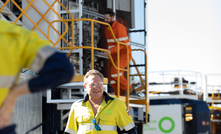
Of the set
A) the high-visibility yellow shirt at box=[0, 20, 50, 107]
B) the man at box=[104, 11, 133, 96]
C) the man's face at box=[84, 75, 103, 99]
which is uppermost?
the man at box=[104, 11, 133, 96]

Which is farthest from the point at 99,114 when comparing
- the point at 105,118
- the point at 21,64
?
the point at 21,64

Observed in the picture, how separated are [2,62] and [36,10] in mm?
6353

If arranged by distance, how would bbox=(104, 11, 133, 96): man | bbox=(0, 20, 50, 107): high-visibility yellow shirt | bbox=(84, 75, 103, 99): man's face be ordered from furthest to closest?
bbox=(104, 11, 133, 96): man, bbox=(84, 75, 103, 99): man's face, bbox=(0, 20, 50, 107): high-visibility yellow shirt

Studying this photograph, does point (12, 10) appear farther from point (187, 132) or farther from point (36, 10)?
point (187, 132)

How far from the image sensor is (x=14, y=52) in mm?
1557

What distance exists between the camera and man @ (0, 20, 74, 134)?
155 cm

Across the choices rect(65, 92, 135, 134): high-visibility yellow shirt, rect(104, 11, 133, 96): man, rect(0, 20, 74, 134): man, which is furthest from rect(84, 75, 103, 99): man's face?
rect(104, 11, 133, 96): man

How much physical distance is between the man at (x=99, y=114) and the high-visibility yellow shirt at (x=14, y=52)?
2602 millimetres

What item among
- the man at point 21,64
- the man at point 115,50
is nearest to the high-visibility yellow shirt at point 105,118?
the man at point 21,64

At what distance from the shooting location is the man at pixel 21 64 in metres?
1.55

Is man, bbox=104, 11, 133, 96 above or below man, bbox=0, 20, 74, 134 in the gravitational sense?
above

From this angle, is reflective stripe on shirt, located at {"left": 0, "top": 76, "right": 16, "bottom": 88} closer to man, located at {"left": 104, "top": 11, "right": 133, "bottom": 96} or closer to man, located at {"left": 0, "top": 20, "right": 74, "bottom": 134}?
man, located at {"left": 0, "top": 20, "right": 74, "bottom": 134}

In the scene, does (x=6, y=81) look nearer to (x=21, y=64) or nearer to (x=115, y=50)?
(x=21, y=64)

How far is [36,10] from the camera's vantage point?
25.3 feet
